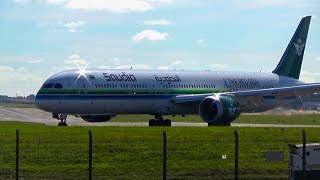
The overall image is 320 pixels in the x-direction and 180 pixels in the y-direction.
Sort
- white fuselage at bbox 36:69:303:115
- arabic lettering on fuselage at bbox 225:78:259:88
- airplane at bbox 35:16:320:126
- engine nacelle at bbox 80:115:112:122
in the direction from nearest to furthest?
white fuselage at bbox 36:69:303:115, airplane at bbox 35:16:320:126, engine nacelle at bbox 80:115:112:122, arabic lettering on fuselage at bbox 225:78:259:88

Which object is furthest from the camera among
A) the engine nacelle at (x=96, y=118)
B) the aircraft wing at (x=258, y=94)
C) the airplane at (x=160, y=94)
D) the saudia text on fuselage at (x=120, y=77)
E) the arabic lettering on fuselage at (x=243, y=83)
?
the arabic lettering on fuselage at (x=243, y=83)

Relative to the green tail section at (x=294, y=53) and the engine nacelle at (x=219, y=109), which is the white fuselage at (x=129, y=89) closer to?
the engine nacelle at (x=219, y=109)

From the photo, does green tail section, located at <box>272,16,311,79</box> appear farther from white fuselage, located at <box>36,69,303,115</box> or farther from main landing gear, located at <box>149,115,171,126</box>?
main landing gear, located at <box>149,115,171,126</box>

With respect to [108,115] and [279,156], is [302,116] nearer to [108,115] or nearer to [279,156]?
[108,115]

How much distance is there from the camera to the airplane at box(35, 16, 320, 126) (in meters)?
50.1

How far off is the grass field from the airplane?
16.4 m

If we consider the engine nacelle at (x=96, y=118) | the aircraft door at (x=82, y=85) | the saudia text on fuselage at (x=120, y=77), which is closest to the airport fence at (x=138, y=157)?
the aircraft door at (x=82, y=85)

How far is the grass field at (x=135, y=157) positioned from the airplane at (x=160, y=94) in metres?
16.4

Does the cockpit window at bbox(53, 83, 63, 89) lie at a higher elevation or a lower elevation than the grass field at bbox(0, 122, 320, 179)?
higher

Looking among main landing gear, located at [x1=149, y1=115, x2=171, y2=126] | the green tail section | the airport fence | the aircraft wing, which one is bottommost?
the airport fence

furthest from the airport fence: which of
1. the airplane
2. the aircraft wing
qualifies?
the aircraft wing

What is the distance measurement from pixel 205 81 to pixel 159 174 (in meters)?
33.6

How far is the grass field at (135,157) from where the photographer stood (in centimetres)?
2539

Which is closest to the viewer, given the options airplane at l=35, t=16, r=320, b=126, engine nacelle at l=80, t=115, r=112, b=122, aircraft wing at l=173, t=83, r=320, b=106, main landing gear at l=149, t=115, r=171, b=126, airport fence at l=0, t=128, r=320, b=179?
airport fence at l=0, t=128, r=320, b=179
